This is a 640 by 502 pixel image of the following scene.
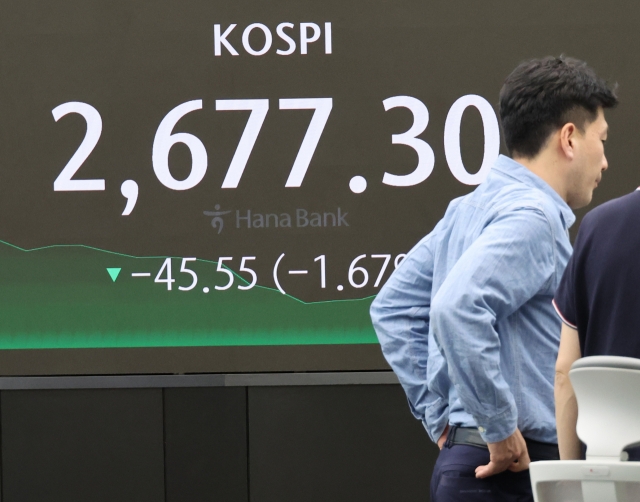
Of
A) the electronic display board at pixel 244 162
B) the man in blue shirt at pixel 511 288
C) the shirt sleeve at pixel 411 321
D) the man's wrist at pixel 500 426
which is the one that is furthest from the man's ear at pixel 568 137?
the electronic display board at pixel 244 162

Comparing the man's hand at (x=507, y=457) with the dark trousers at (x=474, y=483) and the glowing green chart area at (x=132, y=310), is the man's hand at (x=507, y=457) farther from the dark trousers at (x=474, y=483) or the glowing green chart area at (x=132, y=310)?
the glowing green chart area at (x=132, y=310)

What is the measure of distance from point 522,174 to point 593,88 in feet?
0.77

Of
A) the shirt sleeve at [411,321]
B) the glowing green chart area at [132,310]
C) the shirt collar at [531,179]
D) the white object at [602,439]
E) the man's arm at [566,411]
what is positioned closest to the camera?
the white object at [602,439]

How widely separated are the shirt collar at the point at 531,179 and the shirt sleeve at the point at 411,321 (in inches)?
11.0

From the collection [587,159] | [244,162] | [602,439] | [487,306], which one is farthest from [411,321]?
[244,162]

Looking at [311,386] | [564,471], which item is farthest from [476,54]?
[564,471]

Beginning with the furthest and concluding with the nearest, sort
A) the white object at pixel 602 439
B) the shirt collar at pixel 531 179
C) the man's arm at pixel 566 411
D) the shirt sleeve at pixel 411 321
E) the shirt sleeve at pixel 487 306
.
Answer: the shirt sleeve at pixel 411 321, the shirt collar at pixel 531 179, the shirt sleeve at pixel 487 306, the man's arm at pixel 566 411, the white object at pixel 602 439

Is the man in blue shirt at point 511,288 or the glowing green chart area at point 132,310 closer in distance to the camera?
the man in blue shirt at point 511,288

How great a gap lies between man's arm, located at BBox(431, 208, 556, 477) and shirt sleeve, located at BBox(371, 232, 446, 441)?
33 cm

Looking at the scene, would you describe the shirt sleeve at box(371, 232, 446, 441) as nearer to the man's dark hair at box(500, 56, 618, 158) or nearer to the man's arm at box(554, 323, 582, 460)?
the man's dark hair at box(500, 56, 618, 158)

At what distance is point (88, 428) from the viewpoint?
3373 mm

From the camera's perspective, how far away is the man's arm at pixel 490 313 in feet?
5.41

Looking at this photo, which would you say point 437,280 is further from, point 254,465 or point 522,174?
point 254,465

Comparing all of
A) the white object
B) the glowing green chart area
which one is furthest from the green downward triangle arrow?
the white object
